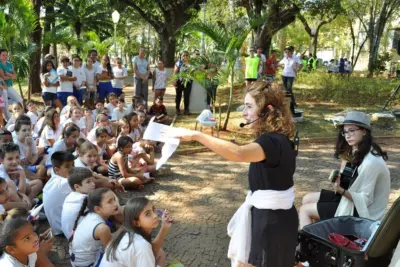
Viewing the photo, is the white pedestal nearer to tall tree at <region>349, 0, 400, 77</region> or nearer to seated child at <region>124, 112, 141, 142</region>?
seated child at <region>124, 112, 141, 142</region>

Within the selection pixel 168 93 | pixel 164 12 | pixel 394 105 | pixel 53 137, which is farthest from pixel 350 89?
pixel 53 137

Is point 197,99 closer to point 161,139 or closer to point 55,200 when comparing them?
point 55,200

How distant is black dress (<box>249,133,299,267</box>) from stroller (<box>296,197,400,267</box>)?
2.09 ft

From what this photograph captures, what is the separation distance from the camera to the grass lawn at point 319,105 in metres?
8.70

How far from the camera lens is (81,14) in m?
29.8

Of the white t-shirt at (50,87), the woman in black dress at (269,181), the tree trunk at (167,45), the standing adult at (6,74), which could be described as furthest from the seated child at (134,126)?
the tree trunk at (167,45)

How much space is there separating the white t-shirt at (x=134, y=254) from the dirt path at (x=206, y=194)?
104 centimetres

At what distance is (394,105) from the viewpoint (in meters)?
12.3

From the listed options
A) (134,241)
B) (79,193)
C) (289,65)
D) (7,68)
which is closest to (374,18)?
(289,65)

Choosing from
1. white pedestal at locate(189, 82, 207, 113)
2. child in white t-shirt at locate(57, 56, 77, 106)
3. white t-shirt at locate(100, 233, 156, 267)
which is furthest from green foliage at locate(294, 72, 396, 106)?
white t-shirt at locate(100, 233, 156, 267)

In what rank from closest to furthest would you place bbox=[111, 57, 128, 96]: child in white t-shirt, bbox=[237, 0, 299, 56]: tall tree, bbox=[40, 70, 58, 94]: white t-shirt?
1. bbox=[40, 70, 58, 94]: white t-shirt
2. bbox=[111, 57, 128, 96]: child in white t-shirt
3. bbox=[237, 0, 299, 56]: tall tree

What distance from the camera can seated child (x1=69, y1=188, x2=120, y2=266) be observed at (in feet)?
10.0

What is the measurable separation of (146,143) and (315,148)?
3.62 meters

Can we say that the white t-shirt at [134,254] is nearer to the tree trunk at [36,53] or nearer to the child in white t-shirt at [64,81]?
the child in white t-shirt at [64,81]
